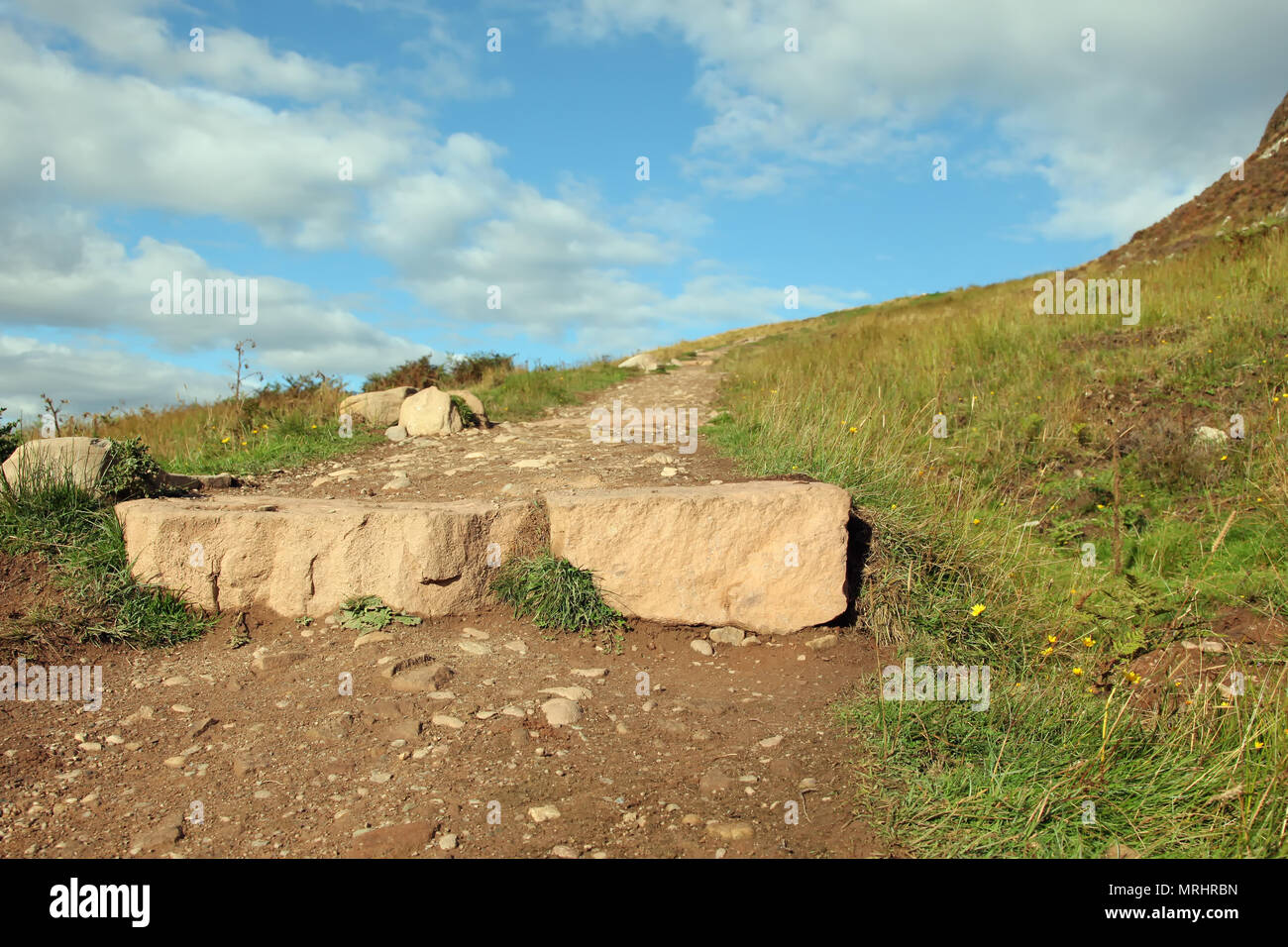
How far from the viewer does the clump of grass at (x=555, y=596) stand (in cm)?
422

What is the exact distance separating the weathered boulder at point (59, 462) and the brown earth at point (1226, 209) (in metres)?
14.1

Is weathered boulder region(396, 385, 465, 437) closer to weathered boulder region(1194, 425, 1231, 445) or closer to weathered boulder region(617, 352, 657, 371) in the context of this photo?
weathered boulder region(1194, 425, 1231, 445)

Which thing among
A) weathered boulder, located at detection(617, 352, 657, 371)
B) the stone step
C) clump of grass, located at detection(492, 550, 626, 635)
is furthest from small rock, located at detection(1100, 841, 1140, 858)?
weathered boulder, located at detection(617, 352, 657, 371)

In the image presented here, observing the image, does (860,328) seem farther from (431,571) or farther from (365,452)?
(431,571)

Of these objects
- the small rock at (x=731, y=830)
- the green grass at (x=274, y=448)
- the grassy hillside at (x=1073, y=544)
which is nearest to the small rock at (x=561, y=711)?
the small rock at (x=731, y=830)

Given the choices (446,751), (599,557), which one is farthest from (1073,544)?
(446,751)

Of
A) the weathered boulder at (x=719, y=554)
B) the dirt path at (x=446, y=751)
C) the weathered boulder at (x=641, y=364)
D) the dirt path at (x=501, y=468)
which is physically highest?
the weathered boulder at (x=641, y=364)

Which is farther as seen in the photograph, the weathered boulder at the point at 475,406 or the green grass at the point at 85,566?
the weathered boulder at the point at 475,406

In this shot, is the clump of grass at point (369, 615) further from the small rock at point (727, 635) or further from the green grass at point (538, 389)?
the green grass at point (538, 389)

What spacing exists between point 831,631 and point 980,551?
1.15 metres

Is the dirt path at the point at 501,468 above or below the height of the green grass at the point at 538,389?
below

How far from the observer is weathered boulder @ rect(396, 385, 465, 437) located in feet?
25.0

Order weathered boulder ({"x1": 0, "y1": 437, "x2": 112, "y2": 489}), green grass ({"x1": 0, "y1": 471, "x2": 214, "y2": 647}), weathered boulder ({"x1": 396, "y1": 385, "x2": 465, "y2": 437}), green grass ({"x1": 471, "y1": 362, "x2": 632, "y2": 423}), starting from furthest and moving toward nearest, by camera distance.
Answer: green grass ({"x1": 471, "y1": 362, "x2": 632, "y2": 423}) < weathered boulder ({"x1": 396, "y1": 385, "x2": 465, "y2": 437}) < weathered boulder ({"x1": 0, "y1": 437, "x2": 112, "y2": 489}) < green grass ({"x1": 0, "y1": 471, "x2": 214, "y2": 647})

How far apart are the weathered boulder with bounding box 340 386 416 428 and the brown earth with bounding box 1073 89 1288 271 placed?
11.9 m
